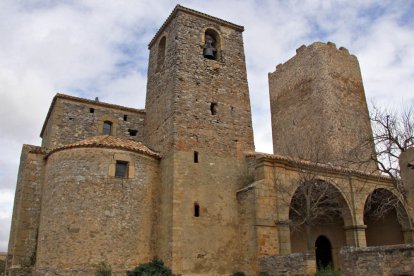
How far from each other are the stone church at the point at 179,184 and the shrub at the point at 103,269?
0.53 feet

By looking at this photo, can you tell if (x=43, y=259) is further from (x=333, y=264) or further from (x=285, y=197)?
(x=333, y=264)

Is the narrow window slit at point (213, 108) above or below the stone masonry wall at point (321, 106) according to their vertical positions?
below

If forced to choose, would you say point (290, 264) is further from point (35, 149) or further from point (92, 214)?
point (35, 149)

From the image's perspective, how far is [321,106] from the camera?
24.3m

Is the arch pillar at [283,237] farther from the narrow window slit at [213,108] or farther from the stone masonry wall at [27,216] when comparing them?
the stone masonry wall at [27,216]

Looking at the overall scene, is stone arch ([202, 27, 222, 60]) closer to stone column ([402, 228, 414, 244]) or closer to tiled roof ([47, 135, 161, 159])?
tiled roof ([47, 135, 161, 159])

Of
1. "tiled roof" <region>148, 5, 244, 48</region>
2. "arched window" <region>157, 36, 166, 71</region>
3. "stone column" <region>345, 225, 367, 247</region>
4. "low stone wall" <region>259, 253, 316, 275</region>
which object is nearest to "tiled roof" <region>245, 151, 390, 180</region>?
"stone column" <region>345, 225, 367, 247</region>

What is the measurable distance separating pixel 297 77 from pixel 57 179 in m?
17.4

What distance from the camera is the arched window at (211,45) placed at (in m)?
19.1

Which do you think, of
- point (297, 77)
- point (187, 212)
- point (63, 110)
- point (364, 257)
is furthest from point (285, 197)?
point (297, 77)

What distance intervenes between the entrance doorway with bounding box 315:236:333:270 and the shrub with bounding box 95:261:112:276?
1125 cm

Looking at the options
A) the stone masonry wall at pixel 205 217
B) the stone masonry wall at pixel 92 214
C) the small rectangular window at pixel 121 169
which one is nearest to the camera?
the stone masonry wall at pixel 92 214

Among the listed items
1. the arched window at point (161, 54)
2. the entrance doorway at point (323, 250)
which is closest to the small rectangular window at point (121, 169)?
the arched window at point (161, 54)

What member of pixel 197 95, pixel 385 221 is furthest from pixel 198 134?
pixel 385 221
